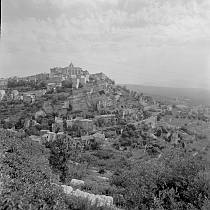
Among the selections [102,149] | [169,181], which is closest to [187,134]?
[102,149]

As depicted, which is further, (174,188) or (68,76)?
(68,76)

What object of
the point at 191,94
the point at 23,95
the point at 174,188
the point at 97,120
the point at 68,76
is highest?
the point at 68,76

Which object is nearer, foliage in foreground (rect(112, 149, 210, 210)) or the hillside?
foliage in foreground (rect(112, 149, 210, 210))

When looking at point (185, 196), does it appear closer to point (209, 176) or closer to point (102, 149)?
point (209, 176)

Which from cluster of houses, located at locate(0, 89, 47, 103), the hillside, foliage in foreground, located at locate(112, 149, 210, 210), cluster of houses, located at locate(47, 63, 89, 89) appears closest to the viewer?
foliage in foreground, located at locate(112, 149, 210, 210)

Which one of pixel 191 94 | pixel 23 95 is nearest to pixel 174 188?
pixel 23 95

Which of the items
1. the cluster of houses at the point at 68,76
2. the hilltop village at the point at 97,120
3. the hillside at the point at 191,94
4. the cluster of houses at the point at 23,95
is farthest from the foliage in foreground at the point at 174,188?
the hillside at the point at 191,94

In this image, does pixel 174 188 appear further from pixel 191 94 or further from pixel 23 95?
pixel 191 94

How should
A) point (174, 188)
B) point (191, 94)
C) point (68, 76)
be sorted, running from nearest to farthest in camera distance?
point (174, 188) → point (68, 76) → point (191, 94)

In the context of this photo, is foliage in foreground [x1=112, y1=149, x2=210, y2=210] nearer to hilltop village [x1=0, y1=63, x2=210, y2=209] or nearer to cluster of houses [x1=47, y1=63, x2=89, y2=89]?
hilltop village [x1=0, y1=63, x2=210, y2=209]

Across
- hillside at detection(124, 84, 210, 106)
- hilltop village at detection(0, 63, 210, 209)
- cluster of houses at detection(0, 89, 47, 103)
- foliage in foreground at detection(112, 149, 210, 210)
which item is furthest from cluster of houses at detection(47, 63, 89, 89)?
foliage in foreground at detection(112, 149, 210, 210)

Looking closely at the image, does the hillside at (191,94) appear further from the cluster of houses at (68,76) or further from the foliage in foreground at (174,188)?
the foliage in foreground at (174,188)
